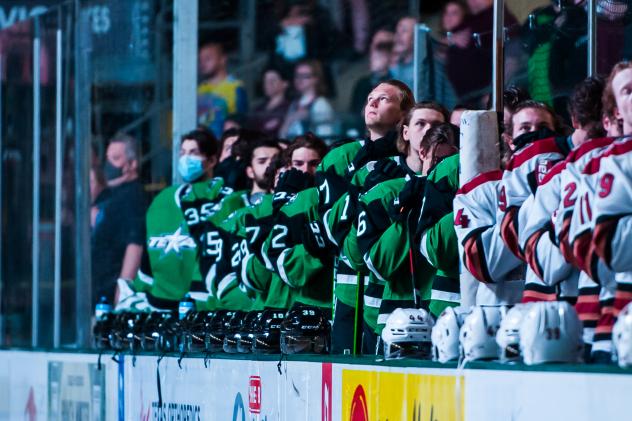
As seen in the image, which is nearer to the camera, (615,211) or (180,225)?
(615,211)

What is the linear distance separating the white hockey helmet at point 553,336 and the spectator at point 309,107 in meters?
9.11

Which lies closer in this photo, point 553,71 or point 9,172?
point 553,71

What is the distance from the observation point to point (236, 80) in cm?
1367

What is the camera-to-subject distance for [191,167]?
31.6 feet

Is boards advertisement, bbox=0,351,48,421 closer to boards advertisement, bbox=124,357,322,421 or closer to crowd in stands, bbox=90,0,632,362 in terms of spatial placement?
crowd in stands, bbox=90,0,632,362

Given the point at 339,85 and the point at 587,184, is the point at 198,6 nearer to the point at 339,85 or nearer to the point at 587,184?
the point at 339,85

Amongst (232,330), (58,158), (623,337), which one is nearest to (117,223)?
(58,158)

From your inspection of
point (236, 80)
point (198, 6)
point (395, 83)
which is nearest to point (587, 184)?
point (395, 83)

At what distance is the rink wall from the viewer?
425 cm

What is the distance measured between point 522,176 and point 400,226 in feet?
3.48

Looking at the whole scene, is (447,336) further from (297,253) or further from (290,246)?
(290,246)

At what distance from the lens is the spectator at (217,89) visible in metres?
12.5

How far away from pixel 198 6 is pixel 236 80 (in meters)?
2.37

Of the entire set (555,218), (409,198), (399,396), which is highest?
(409,198)
